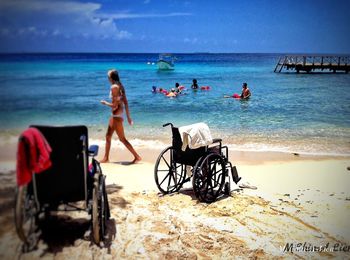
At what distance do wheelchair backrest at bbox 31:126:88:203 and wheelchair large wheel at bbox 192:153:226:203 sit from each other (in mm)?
1762

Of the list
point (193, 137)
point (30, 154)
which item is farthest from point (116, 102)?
point (30, 154)

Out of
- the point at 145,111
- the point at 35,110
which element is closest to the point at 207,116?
the point at 145,111

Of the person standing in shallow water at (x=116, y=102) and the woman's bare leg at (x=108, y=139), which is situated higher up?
the person standing in shallow water at (x=116, y=102)

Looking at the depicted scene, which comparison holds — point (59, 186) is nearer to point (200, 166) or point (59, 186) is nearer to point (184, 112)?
point (200, 166)

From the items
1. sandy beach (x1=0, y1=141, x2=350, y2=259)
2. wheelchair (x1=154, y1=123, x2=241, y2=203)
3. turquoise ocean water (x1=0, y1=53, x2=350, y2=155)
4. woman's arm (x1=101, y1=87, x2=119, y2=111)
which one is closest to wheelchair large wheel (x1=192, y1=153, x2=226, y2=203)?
wheelchair (x1=154, y1=123, x2=241, y2=203)

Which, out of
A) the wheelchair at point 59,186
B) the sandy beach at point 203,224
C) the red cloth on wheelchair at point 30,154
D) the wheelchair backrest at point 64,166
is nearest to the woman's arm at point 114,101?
the sandy beach at point 203,224

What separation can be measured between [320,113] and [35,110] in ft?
48.8

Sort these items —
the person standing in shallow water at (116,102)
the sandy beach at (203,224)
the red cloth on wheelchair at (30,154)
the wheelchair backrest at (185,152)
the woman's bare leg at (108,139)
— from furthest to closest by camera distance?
1. the woman's bare leg at (108,139)
2. the person standing in shallow water at (116,102)
3. the wheelchair backrest at (185,152)
4. the sandy beach at (203,224)
5. the red cloth on wheelchair at (30,154)

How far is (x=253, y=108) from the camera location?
57.5 ft

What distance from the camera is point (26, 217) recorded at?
9.87 ft

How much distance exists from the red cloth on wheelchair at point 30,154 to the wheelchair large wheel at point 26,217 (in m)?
0.11

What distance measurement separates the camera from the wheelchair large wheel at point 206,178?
15.8 ft

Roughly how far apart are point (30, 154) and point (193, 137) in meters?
2.36

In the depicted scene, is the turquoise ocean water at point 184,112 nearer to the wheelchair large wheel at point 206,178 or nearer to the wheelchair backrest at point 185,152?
the wheelchair backrest at point 185,152
